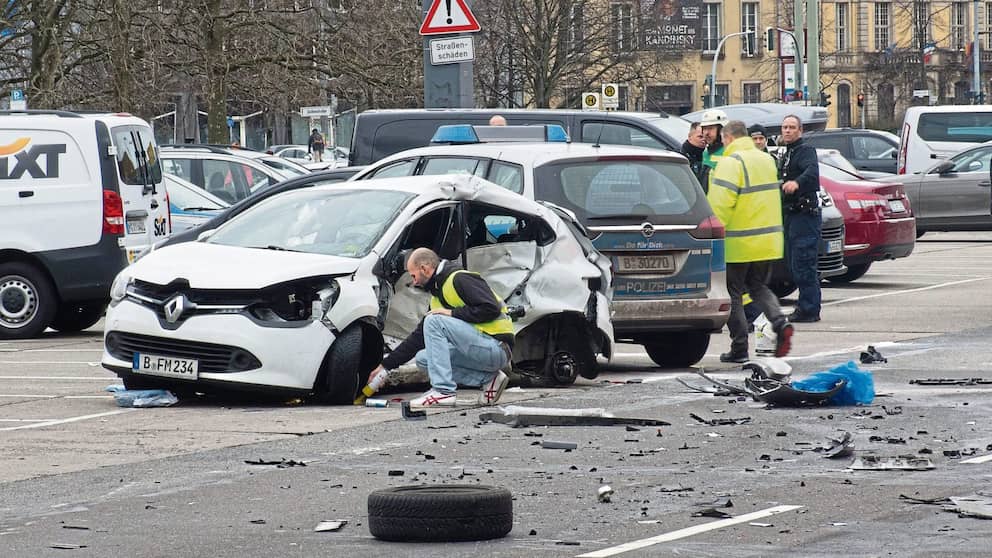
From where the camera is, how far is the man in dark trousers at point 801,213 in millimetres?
17547

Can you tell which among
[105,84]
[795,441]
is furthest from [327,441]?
[105,84]

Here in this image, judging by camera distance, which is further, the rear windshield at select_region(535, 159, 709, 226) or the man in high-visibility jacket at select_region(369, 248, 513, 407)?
the rear windshield at select_region(535, 159, 709, 226)

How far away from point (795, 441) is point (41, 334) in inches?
412

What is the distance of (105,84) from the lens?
33.8m

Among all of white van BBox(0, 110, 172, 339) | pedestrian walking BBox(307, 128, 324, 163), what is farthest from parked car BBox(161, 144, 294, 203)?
pedestrian walking BBox(307, 128, 324, 163)

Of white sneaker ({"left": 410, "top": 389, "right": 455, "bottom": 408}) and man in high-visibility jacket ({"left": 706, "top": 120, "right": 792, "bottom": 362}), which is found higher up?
man in high-visibility jacket ({"left": 706, "top": 120, "right": 792, "bottom": 362})

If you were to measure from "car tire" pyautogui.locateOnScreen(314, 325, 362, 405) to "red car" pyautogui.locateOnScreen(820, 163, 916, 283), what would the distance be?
427 inches

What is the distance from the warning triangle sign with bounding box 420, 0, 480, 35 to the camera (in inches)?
772

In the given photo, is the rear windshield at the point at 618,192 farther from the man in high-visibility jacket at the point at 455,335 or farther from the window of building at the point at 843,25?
the window of building at the point at 843,25

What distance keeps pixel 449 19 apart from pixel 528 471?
11309 mm

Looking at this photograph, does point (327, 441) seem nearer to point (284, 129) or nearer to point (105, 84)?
point (105, 84)

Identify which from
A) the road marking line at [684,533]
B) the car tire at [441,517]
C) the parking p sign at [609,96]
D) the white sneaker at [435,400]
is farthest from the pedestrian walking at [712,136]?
the parking p sign at [609,96]

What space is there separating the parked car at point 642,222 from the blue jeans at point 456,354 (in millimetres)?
1928

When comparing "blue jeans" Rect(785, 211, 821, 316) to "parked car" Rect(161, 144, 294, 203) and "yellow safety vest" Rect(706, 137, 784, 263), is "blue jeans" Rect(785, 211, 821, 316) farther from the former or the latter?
"parked car" Rect(161, 144, 294, 203)
